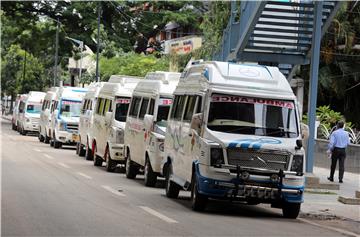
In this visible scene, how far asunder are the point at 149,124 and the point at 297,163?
5925mm

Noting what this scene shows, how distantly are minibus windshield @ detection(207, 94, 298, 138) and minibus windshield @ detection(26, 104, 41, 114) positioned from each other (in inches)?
1398

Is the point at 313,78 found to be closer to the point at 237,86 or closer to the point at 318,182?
the point at 318,182

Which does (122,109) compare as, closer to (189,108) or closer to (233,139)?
(189,108)

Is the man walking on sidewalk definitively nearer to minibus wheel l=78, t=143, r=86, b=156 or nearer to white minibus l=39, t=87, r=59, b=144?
minibus wheel l=78, t=143, r=86, b=156

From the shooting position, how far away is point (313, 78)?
874 inches

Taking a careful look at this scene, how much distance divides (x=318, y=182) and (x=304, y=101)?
2125cm

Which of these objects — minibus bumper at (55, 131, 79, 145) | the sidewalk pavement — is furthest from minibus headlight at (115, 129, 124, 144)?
minibus bumper at (55, 131, 79, 145)

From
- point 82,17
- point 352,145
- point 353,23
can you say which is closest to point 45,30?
point 82,17

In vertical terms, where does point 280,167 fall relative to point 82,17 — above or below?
below

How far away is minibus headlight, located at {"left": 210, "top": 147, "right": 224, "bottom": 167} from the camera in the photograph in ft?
45.4

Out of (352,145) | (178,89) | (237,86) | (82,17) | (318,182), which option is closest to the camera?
(237,86)

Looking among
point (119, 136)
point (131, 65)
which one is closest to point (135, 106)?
point (119, 136)

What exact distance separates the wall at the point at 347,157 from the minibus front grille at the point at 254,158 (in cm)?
1410

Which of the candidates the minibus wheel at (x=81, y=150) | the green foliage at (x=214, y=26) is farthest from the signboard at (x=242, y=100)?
the green foliage at (x=214, y=26)
